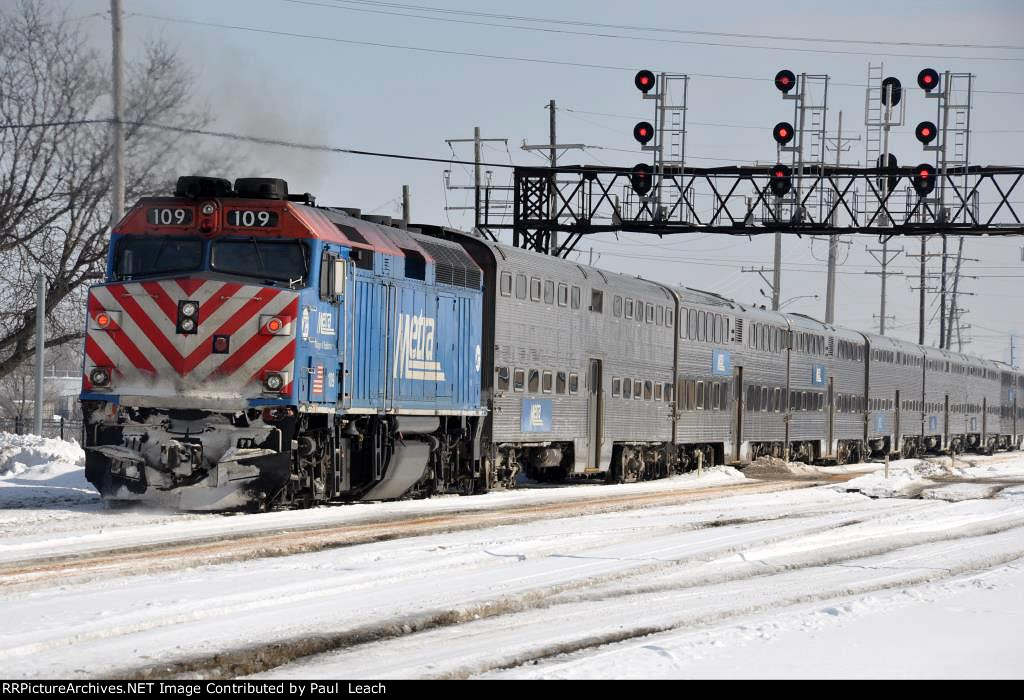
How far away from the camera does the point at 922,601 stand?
11305mm

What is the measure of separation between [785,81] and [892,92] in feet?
19.2

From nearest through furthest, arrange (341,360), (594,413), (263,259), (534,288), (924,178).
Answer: (263,259) < (341,360) < (534,288) < (594,413) < (924,178)

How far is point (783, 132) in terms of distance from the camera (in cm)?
3756

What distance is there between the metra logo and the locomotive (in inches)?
1.8

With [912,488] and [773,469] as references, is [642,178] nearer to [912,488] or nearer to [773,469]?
[773,469]

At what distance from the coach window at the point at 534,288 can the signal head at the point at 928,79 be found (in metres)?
12.0

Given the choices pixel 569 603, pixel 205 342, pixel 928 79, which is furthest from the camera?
pixel 928 79

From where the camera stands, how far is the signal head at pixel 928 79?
108 feet

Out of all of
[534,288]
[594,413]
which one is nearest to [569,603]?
[534,288]

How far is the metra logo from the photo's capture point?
2106cm

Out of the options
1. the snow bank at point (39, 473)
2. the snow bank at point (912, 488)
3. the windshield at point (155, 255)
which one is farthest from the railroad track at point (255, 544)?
the snow bank at point (912, 488)

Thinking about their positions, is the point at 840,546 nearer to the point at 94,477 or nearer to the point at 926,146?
the point at 94,477

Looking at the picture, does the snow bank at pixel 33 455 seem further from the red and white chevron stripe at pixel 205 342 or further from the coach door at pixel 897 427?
the coach door at pixel 897 427

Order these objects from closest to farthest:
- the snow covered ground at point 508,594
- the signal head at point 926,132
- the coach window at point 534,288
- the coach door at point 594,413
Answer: the snow covered ground at point 508,594 → the coach window at point 534,288 → the coach door at point 594,413 → the signal head at point 926,132
